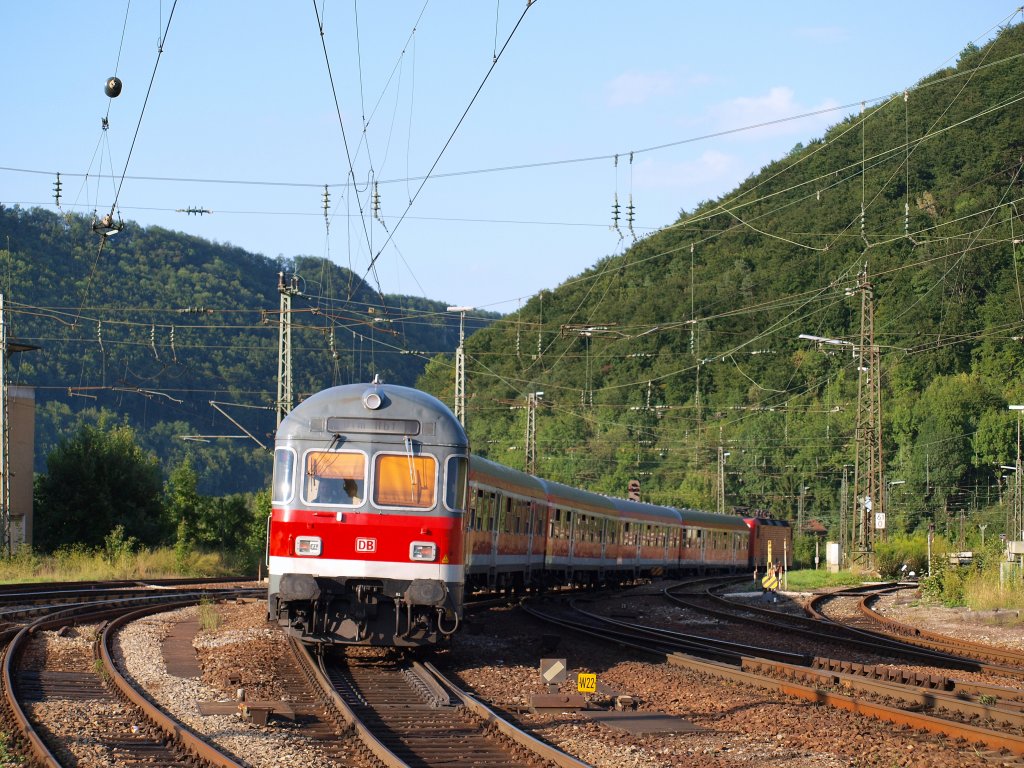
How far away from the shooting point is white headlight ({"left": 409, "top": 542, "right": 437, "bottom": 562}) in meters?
13.5

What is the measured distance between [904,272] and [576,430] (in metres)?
22.4

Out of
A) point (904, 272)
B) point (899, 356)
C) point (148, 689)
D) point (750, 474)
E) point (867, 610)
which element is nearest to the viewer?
point (148, 689)

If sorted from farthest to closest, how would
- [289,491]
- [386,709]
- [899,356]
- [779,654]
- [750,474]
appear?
[750,474] → [899,356] → [779,654] → [289,491] → [386,709]

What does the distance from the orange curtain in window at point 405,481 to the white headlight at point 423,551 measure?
42 centimetres

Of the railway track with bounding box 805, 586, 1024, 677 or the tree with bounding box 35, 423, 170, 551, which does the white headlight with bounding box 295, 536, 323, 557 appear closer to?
the railway track with bounding box 805, 586, 1024, 677

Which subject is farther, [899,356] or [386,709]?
[899,356]

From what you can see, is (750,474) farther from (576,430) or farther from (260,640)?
(260,640)

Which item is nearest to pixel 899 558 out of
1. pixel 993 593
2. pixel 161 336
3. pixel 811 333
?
pixel 993 593

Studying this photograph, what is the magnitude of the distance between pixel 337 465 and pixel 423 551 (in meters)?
1.34

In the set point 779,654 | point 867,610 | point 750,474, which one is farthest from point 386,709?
point 750,474

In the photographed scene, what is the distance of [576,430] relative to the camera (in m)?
72.6

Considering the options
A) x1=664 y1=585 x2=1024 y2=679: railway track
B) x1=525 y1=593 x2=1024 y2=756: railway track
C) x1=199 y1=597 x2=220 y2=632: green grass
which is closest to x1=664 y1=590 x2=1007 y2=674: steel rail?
x1=664 y1=585 x2=1024 y2=679: railway track

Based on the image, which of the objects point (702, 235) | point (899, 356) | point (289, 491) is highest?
point (702, 235)

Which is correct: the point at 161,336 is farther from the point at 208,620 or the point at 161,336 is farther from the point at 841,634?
the point at 841,634
